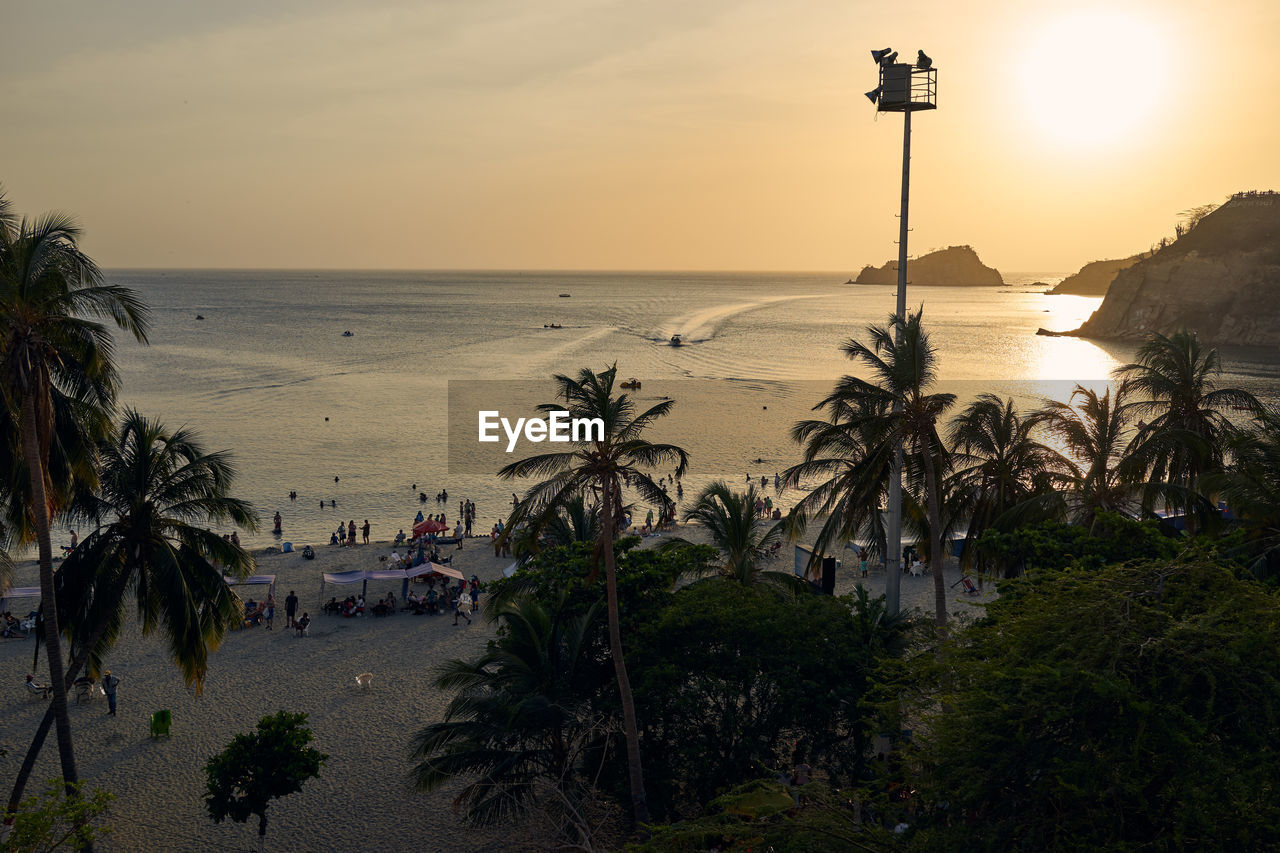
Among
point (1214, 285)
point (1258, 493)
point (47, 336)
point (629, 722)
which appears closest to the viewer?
point (47, 336)

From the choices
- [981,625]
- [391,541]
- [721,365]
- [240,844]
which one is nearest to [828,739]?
[981,625]

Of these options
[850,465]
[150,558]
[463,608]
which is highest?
[850,465]

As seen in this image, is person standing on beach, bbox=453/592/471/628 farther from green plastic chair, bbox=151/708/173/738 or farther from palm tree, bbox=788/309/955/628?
palm tree, bbox=788/309/955/628

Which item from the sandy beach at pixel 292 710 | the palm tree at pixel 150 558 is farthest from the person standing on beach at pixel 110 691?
the palm tree at pixel 150 558

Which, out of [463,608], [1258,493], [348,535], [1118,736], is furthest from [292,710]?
[348,535]

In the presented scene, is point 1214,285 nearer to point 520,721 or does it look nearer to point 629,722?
point 629,722

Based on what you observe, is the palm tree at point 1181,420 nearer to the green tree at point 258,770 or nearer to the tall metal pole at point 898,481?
the tall metal pole at point 898,481

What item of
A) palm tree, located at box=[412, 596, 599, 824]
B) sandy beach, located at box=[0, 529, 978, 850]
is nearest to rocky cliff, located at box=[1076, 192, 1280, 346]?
sandy beach, located at box=[0, 529, 978, 850]

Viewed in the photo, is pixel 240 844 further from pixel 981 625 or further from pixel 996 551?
pixel 996 551
